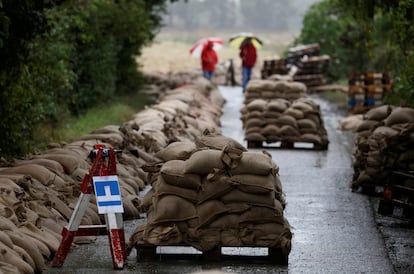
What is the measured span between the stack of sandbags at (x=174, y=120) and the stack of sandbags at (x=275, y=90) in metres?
1.14

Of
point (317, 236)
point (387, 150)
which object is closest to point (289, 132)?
point (387, 150)

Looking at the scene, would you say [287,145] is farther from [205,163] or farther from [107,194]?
[107,194]

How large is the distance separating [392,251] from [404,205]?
174 cm

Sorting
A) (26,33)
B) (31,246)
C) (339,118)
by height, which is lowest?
(339,118)

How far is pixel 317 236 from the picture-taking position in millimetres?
11922

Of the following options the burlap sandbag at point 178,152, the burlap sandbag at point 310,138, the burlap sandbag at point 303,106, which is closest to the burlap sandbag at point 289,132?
the burlap sandbag at point 310,138

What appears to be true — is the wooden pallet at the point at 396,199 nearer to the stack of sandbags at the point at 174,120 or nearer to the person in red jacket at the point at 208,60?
the stack of sandbags at the point at 174,120

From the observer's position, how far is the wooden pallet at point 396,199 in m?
12.9

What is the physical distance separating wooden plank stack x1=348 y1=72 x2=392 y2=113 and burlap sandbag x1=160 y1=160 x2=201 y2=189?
58.2 feet

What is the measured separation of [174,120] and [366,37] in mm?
14512

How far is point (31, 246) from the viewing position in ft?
32.2

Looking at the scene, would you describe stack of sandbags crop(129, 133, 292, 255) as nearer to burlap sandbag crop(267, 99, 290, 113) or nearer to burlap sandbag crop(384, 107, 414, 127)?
burlap sandbag crop(384, 107, 414, 127)

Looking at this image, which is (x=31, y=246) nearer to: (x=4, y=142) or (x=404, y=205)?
(x=404, y=205)

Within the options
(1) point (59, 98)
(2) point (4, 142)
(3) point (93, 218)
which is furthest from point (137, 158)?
(1) point (59, 98)
